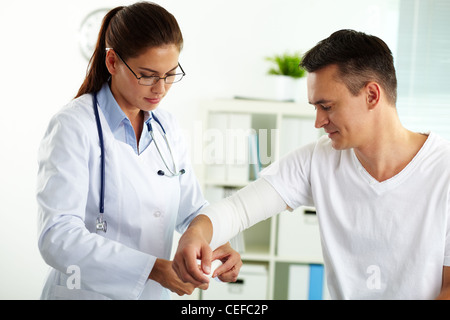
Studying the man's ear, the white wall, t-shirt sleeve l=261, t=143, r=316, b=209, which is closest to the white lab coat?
t-shirt sleeve l=261, t=143, r=316, b=209

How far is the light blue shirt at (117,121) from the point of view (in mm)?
1352

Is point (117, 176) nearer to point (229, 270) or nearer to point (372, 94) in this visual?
point (229, 270)

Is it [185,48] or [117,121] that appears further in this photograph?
[185,48]

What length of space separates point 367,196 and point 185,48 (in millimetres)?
2134

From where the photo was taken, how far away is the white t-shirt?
1.22 meters

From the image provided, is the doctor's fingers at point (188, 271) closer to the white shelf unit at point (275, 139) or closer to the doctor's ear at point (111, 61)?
the doctor's ear at point (111, 61)

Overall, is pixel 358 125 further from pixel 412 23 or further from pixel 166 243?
pixel 412 23

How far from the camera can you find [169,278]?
1204mm

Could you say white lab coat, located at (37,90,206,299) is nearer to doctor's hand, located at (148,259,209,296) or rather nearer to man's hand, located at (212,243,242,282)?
doctor's hand, located at (148,259,209,296)

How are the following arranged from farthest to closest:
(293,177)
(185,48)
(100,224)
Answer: (185,48)
(293,177)
(100,224)

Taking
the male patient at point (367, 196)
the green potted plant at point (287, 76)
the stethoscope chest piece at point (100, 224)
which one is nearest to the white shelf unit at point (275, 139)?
the green potted plant at point (287, 76)

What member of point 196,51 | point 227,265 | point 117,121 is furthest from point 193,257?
point 196,51

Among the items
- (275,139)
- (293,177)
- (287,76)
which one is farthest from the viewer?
(287,76)
